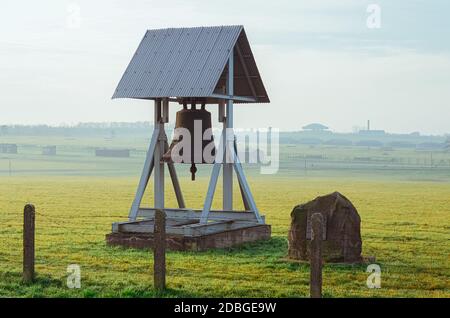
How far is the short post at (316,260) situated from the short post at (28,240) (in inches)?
219

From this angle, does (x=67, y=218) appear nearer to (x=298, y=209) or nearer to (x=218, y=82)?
(x=218, y=82)

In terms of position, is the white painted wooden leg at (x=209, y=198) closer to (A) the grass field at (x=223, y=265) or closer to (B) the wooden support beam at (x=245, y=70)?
(A) the grass field at (x=223, y=265)

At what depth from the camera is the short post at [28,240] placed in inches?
604

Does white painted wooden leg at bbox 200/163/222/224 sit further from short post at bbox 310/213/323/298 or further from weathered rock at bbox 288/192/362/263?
short post at bbox 310/213/323/298

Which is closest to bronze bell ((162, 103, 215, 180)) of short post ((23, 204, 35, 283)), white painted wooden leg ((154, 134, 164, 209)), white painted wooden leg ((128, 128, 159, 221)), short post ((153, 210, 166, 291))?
white painted wooden leg ((154, 134, 164, 209))

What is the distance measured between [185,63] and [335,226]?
22.5 ft

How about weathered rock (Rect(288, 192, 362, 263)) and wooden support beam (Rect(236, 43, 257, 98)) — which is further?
wooden support beam (Rect(236, 43, 257, 98))

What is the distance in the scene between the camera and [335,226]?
17.8 m

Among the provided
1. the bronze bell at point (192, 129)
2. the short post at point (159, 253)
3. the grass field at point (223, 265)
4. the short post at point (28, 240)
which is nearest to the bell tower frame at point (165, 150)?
the bronze bell at point (192, 129)

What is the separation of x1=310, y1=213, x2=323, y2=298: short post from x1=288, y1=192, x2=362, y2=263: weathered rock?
166 inches

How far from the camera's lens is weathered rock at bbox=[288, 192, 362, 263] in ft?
58.2

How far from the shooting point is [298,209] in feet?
59.5

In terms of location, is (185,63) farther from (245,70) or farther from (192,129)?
(245,70)
